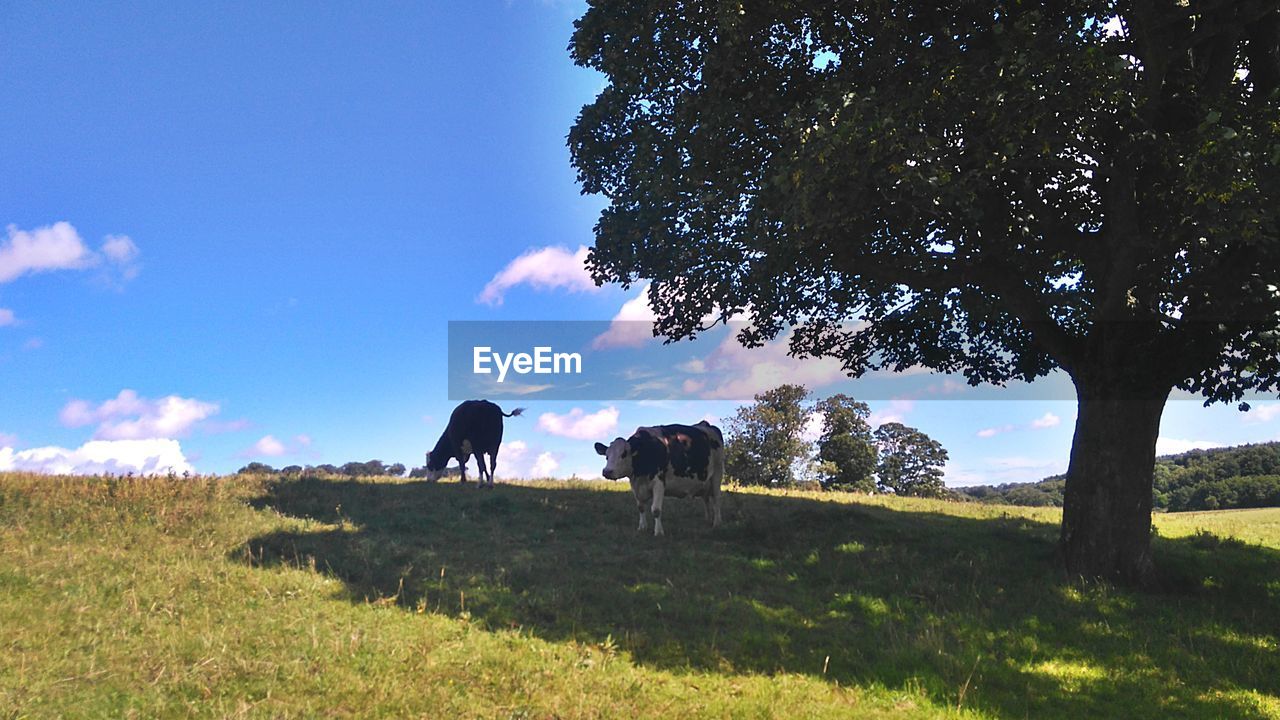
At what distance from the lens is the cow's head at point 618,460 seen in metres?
19.9

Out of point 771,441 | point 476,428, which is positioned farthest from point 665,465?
point 771,441

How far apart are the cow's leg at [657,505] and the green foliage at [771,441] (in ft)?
108

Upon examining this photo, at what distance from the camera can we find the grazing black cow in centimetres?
2912

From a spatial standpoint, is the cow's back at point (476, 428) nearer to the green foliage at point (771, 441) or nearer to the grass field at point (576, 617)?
the grass field at point (576, 617)

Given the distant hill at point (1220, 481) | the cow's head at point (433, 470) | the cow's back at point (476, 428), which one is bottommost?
the distant hill at point (1220, 481)

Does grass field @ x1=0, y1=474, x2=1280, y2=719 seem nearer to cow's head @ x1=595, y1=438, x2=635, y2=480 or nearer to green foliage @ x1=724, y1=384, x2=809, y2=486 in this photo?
cow's head @ x1=595, y1=438, x2=635, y2=480

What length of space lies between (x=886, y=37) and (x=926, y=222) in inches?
163

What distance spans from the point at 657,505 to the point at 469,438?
12.1 m

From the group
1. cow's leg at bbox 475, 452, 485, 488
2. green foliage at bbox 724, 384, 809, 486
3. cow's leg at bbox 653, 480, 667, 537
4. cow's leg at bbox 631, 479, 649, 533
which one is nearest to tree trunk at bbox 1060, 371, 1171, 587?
cow's leg at bbox 653, 480, 667, 537

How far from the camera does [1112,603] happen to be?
14531 millimetres

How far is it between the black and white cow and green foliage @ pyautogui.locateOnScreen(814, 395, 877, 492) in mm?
33435

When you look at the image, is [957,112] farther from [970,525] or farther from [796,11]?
[970,525]

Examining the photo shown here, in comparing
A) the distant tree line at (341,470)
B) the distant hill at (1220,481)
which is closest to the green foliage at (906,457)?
the distant hill at (1220,481)

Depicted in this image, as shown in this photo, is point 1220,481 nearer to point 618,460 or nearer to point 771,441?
point 771,441
